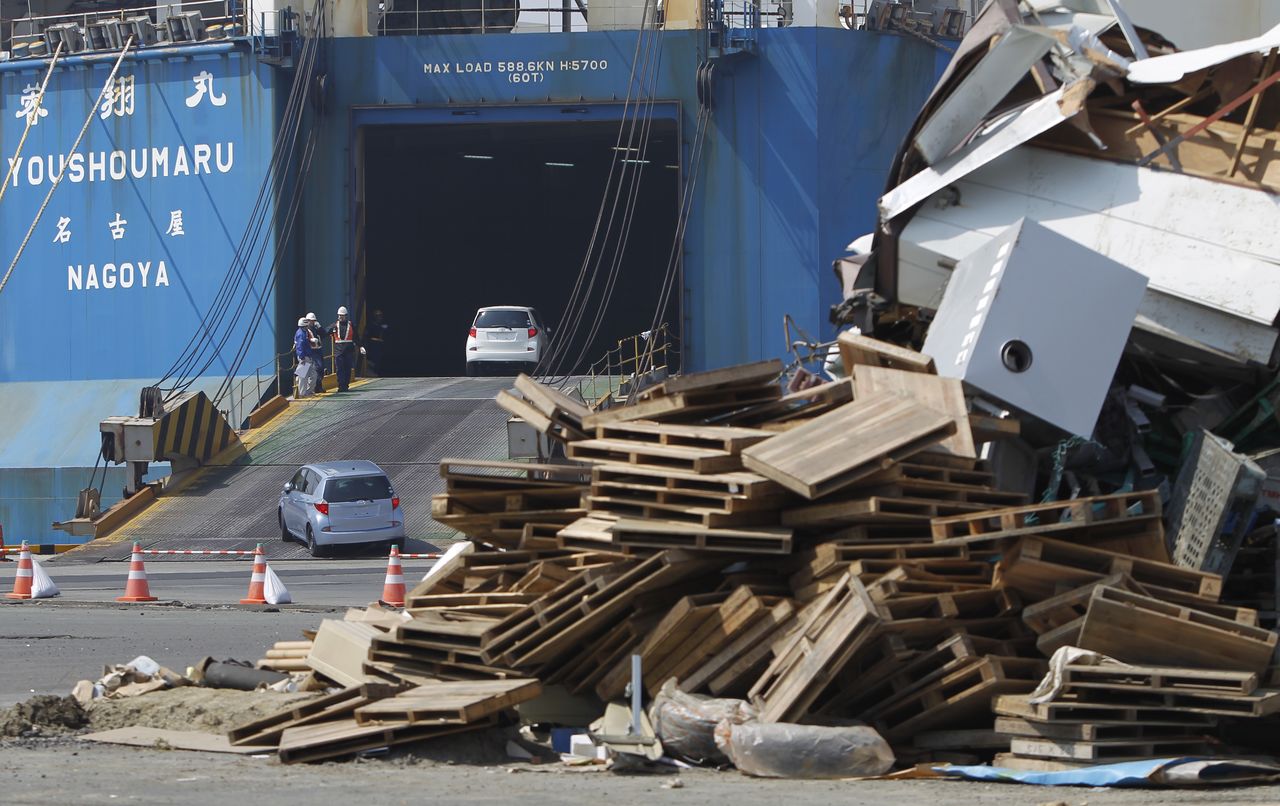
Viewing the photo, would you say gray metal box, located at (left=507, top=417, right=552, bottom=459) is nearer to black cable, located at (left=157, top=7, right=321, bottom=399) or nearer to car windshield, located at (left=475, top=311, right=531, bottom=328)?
car windshield, located at (left=475, top=311, right=531, bottom=328)

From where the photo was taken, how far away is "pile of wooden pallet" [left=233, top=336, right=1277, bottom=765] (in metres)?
9.34

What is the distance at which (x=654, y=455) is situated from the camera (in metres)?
10.7

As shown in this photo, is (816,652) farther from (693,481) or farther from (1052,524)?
(1052,524)

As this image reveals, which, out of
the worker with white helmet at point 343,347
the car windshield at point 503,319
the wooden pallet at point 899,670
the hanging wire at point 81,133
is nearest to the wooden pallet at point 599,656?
the wooden pallet at point 899,670

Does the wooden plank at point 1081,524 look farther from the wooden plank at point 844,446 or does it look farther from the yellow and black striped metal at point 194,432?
the yellow and black striped metal at point 194,432

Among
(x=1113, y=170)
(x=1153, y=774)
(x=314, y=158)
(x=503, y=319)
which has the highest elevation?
(x=1113, y=170)

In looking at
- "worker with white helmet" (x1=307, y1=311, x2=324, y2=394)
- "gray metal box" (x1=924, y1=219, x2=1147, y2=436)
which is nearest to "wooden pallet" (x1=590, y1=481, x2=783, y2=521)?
"gray metal box" (x1=924, y1=219, x2=1147, y2=436)

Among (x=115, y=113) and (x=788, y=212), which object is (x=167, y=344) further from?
(x=788, y=212)

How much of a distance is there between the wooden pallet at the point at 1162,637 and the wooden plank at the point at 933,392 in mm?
1539

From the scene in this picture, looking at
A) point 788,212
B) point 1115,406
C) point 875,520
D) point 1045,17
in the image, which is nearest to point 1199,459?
point 1115,406

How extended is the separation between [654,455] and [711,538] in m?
0.79

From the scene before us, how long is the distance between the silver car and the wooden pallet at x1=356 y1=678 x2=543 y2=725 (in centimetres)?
1614

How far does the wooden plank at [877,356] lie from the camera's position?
11.4 meters

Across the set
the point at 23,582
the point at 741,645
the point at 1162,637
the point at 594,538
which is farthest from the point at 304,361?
the point at 1162,637
